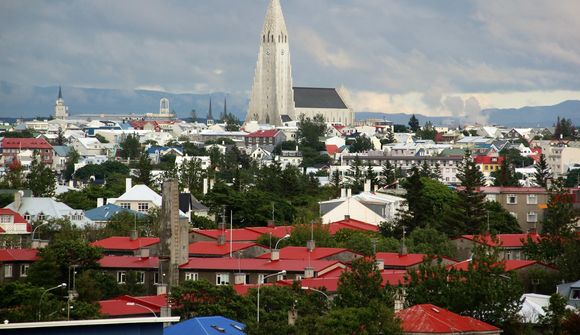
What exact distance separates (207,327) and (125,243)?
3177 centimetres

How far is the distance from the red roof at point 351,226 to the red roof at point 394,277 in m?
21.9

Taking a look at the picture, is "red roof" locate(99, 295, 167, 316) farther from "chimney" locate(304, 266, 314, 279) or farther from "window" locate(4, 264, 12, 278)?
"window" locate(4, 264, 12, 278)

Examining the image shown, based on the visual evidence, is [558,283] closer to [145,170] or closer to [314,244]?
[314,244]

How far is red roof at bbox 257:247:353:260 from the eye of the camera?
73688 mm

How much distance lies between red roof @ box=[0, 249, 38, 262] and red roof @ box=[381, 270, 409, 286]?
599 inches

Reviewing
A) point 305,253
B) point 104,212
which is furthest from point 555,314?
point 104,212

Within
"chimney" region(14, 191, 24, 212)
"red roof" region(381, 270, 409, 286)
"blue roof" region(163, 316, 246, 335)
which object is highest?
"chimney" region(14, 191, 24, 212)

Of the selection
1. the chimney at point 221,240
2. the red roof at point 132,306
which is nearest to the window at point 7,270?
the chimney at point 221,240

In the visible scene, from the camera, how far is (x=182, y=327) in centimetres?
5031

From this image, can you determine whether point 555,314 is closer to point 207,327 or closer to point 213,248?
point 207,327

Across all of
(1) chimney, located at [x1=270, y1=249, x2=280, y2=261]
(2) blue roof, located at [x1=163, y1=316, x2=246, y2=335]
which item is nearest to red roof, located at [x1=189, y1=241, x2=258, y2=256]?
(1) chimney, located at [x1=270, y1=249, x2=280, y2=261]

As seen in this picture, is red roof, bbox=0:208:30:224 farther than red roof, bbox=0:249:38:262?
Yes

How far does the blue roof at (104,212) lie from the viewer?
10454 centimetres

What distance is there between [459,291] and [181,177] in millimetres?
88266
